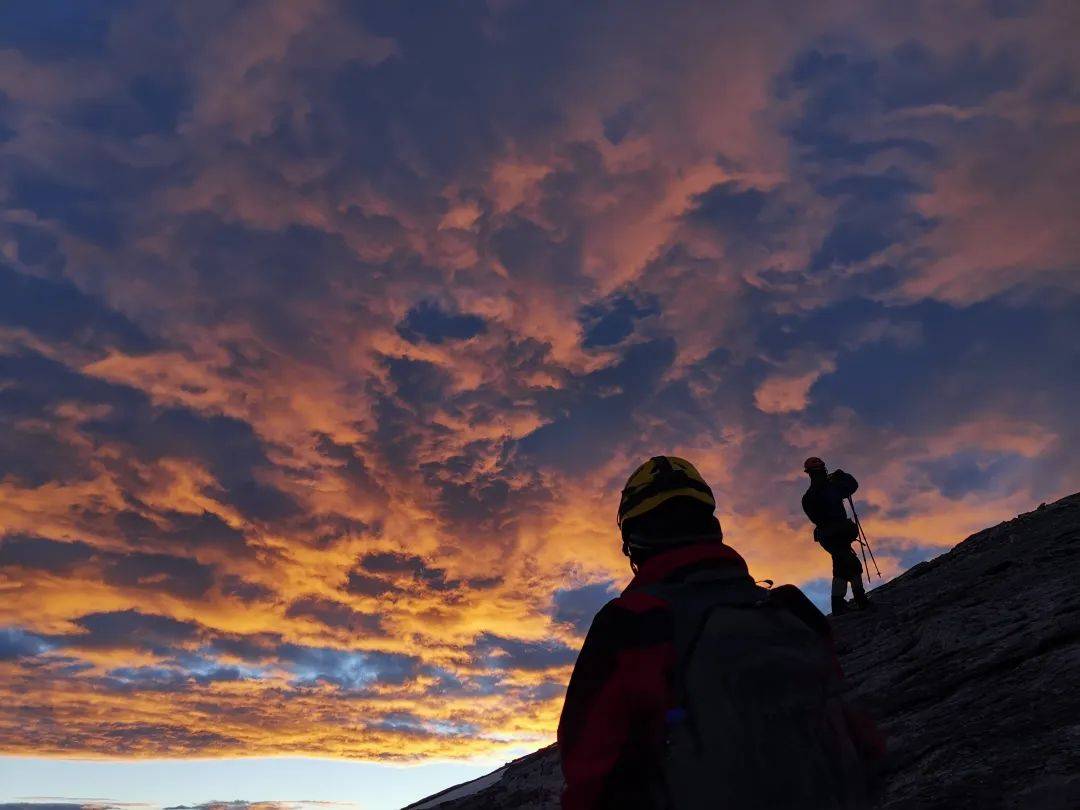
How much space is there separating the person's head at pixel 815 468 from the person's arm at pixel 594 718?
52.5 feet

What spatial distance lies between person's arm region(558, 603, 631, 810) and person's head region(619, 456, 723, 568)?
28.2 inches

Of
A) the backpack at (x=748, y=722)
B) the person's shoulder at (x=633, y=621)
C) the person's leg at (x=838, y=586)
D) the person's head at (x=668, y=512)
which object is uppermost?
the person's leg at (x=838, y=586)

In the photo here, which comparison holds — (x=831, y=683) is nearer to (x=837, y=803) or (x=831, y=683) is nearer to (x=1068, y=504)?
(x=837, y=803)

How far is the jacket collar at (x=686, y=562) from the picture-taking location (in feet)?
13.8

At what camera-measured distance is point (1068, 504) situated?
2091cm

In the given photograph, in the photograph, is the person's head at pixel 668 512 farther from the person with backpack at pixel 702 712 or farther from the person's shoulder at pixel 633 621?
the person's shoulder at pixel 633 621

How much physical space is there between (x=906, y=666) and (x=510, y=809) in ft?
32.5

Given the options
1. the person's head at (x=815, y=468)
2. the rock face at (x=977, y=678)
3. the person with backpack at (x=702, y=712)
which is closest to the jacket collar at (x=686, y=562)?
the person with backpack at (x=702, y=712)

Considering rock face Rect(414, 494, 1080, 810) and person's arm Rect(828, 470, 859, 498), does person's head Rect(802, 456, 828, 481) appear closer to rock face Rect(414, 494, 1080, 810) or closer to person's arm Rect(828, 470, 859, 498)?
person's arm Rect(828, 470, 859, 498)

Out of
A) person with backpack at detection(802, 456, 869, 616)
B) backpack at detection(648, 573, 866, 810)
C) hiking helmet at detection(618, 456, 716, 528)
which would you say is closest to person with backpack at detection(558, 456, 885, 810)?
backpack at detection(648, 573, 866, 810)

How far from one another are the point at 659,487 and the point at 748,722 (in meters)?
1.39

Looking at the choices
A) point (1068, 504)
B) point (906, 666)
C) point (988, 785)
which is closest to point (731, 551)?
point (988, 785)

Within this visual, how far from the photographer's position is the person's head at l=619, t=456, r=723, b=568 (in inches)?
177

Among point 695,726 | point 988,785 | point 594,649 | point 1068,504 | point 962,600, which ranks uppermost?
point 1068,504
